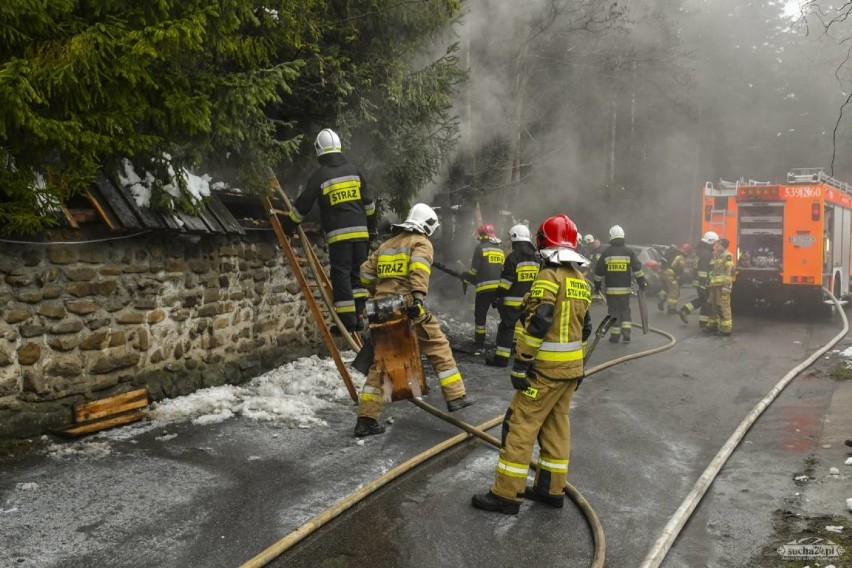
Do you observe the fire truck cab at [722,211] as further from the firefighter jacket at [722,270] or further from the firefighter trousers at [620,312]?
the firefighter trousers at [620,312]

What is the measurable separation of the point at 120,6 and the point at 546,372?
12.1 ft

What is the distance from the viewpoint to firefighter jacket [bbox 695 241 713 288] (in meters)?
13.8

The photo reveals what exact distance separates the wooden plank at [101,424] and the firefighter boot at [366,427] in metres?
1.67

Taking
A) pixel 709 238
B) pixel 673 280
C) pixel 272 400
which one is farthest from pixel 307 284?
pixel 673 280

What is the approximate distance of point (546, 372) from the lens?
461 centimetres

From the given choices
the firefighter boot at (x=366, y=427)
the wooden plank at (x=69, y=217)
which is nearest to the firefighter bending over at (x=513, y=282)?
the firefighter boot at (x=366, y=427)

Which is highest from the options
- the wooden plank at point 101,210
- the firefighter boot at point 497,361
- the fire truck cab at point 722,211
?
the fire truck cab at point 722,211

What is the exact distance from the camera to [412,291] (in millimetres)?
5984

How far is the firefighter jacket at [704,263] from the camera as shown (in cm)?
1381

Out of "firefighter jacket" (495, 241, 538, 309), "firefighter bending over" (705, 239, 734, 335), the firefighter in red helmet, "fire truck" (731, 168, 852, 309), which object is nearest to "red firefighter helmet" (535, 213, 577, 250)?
"firefighter jacket" (495, 241, 538, 309)

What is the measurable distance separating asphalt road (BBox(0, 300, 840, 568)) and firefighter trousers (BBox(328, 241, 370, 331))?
112 cm

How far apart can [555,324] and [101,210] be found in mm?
3427

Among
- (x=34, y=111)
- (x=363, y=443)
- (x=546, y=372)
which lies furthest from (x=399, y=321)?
(x=34, y=111)

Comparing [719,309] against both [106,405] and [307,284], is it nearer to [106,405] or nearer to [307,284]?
[307,284]
